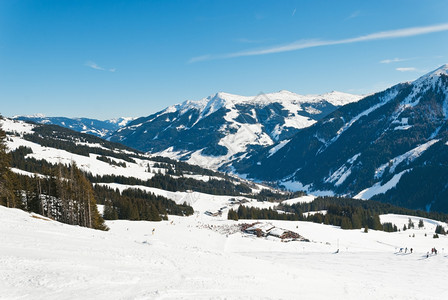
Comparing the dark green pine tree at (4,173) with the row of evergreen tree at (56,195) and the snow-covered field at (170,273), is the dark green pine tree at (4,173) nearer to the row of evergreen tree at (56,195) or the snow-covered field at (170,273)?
the row of evergreen tree at (56,195)

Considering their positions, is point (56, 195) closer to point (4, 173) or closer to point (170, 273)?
point (4, 173)

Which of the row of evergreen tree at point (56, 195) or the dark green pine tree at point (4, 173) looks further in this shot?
the row of evergreen tree at point (56, 195)

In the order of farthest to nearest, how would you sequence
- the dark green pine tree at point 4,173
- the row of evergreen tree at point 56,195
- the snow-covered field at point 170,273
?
the row of evergreen tree at point 56,195
the dark green pine tree at point 4,173
the snow-covered field at point 170,273

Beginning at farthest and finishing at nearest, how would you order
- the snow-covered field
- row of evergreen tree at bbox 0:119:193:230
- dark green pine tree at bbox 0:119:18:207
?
1. row of evergreen tree at bbox 0:119:193:230
2. dark green pine tree at bbox 0:119:18:207
3. the snow-covered field

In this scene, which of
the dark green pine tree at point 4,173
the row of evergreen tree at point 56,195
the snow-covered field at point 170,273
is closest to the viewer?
the snow-covered field at point 170,273

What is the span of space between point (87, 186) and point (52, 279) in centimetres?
4155

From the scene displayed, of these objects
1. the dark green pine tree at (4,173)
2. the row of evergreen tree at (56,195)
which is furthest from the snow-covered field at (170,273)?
the row of evergreen tree at (56,195)

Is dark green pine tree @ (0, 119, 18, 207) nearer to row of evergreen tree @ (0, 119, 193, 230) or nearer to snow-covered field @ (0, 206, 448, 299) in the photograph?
row of evergreen tree @ (0, 119, 193, 230)

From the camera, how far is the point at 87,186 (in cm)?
5859

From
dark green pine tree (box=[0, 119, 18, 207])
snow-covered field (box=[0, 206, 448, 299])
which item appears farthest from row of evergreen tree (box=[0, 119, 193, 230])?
snow-covered field (box=[0, 206, 448, 299])

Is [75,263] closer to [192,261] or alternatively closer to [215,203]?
[192,261]

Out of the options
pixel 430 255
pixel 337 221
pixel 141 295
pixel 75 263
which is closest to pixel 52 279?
pixel 75 263

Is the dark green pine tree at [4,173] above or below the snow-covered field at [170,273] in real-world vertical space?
above

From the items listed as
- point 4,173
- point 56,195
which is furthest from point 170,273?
point 56,195
